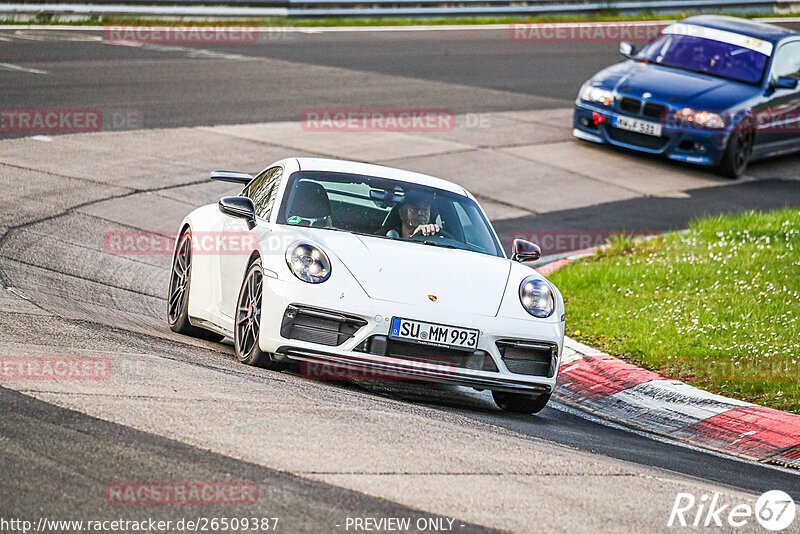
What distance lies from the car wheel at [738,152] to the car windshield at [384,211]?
9475 millimetres

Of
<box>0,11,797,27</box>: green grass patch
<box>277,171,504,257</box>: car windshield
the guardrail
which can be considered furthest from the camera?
the guardrail

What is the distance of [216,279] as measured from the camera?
8344 millimetres

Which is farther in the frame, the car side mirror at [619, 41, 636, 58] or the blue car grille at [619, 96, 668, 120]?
the car side mirror at [619, 41, 636, 58]

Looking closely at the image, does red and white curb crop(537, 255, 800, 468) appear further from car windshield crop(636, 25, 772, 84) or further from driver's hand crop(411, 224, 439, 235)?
car windshield crop(636, 25, 772, 84)

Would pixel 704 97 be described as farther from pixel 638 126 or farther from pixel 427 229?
pixel 427 229

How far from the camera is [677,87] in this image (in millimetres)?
17266

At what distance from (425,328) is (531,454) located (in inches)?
53.8

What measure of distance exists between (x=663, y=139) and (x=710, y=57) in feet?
6.45

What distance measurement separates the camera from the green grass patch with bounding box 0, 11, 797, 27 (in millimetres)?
24312

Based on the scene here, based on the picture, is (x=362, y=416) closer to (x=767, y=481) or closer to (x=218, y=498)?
(x=218, y=498)

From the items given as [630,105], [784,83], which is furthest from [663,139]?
[784,83]

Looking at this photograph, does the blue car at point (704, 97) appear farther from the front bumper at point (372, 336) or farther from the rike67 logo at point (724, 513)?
the rike67 logo at point (724, 513)

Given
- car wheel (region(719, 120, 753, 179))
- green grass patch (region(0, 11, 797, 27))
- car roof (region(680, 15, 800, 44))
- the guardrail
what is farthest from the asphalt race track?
car roof (region(680, 15, 800, 44))

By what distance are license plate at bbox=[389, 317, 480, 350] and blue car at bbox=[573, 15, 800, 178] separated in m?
10.6
